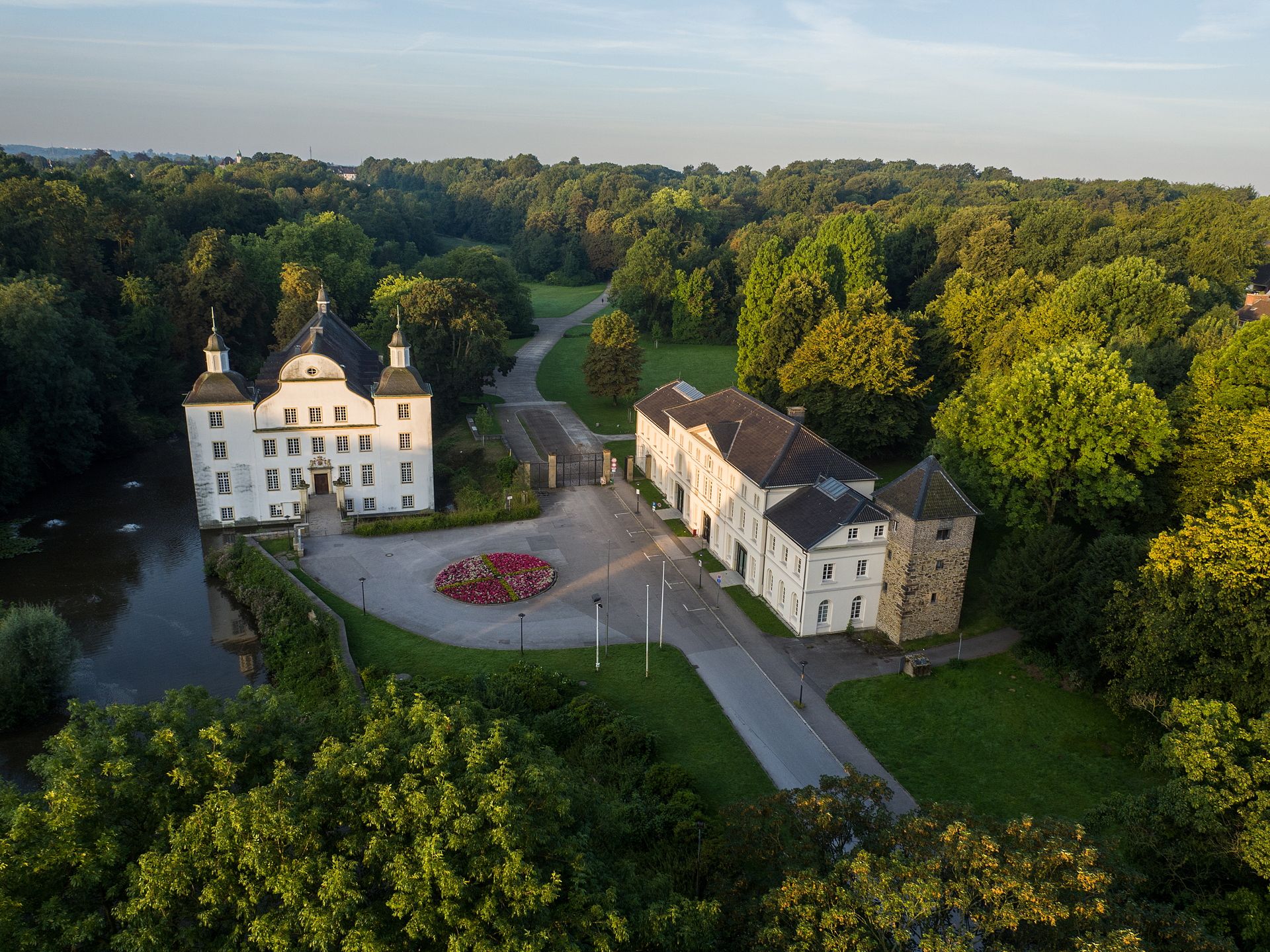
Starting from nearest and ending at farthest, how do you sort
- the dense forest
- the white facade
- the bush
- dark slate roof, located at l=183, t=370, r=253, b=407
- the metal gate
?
the dense forest
the bush
the white facade
dark slate roof, located at l=183, t=370, r=253, b=407
the metal gate

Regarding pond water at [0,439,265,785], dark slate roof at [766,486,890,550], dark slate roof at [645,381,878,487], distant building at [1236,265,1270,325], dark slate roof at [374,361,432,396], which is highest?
distant building at [1236,265,1270,325]

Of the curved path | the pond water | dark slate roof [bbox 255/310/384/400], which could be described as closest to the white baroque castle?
dark slate roof [bbox 255/310/384/400]

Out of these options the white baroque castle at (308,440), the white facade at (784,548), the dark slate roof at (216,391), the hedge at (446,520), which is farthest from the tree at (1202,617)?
the dark slate roof at (216,391)

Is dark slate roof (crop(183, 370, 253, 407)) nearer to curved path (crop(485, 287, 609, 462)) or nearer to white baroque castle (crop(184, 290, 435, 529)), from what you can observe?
white baroque castle (crop(184, 290, 435, 529))

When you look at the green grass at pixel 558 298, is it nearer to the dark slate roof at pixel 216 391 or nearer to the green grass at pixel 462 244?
the green grass at pixel 462 244

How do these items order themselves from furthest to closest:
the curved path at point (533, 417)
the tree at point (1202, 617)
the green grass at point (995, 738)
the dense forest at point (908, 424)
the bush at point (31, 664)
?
1. the curved path at point (533, 417)
2. the bush at point (31, 664)
3. the green grass at point (995, 738)
4. the tree at point (1202, 617)
5. the dense forest at point (908, 424)

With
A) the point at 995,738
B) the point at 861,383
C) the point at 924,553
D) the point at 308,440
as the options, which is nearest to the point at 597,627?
the point at 924,553
